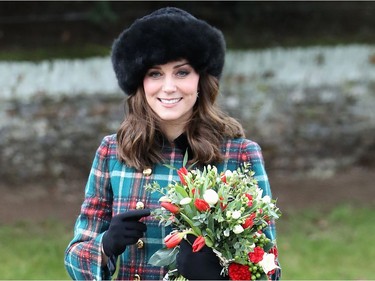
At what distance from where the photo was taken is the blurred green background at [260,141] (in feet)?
18.6

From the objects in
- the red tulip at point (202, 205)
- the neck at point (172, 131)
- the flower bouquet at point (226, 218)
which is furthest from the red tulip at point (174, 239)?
the neck at point (172, 131)

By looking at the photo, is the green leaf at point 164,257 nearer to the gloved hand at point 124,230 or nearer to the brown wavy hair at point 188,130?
the gloved hand at point 124,230

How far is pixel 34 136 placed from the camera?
6.35 m

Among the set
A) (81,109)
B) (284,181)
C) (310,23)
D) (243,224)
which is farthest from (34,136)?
(243,224)

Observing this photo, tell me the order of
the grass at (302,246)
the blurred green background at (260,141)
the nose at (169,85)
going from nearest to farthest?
the nose at (169,85), the grass at (302,246), the blurred green background at (260,141)

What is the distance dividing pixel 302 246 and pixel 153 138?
3.58 metres

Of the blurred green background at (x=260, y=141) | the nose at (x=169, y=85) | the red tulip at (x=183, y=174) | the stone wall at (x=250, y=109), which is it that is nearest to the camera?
the red tulip at (x=183, y=174)

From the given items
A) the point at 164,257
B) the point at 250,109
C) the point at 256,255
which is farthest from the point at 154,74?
the point at 250,109

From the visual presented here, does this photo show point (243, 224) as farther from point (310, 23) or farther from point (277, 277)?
point (310, 23)

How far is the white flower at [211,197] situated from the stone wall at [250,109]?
422 centimetres

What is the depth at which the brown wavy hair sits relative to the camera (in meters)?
2.47

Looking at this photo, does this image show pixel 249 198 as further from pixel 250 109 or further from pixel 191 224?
pixel 250 109

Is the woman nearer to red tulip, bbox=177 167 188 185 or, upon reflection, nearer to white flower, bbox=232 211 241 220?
red tulip, bbox=177 167 188 185

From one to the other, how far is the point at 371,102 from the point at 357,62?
412mm
